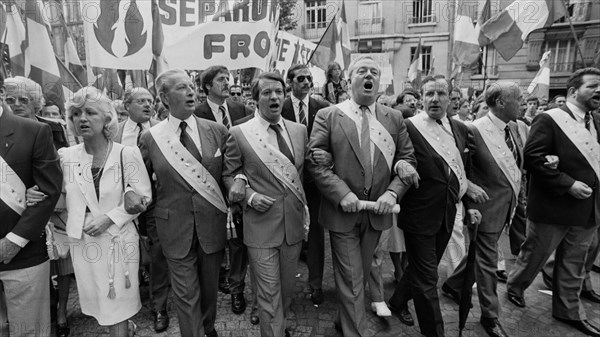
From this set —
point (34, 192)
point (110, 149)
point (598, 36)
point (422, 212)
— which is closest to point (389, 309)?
point (422, 212)

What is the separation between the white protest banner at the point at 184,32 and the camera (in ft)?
14.5

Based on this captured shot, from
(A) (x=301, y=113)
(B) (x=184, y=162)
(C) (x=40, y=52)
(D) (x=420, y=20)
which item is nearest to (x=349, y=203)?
(B) (x=184, y=162)

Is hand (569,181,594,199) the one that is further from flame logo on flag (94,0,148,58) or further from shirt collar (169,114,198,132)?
flame logo on flag (94,0,148,58)

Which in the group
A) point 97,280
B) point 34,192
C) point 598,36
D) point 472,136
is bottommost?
point 97,280

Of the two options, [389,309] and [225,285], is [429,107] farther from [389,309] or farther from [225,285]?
[225,285]

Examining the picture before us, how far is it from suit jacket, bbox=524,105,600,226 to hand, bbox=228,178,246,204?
281 centimetres

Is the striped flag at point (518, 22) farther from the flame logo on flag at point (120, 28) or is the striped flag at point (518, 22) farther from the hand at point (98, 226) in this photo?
the hand at point (98, 226)

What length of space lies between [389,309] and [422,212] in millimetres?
1214

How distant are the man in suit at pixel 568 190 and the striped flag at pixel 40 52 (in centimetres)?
575

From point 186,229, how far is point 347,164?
139 centimetres

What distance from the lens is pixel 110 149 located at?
271cm

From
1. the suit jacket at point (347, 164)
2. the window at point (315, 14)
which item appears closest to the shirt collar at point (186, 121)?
the suit jacket at point (347, 164)

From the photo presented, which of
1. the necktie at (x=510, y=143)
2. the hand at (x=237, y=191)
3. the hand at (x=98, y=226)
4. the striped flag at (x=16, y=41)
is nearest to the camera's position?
the hand at (x=98, y=226)

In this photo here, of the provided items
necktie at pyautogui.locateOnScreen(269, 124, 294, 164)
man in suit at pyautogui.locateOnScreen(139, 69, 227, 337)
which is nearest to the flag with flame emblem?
man in suit at pyautogui.locateOnScreen(139, 69, 227, 337)
